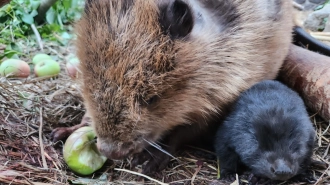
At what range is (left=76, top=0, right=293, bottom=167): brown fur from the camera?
2.18 metres

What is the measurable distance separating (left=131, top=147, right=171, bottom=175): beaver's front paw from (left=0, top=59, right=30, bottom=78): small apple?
158 cm

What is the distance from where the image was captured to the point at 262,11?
2777mm

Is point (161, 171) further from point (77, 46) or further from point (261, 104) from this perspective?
point (77, 46)

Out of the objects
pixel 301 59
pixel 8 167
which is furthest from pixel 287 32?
pixel 8 167

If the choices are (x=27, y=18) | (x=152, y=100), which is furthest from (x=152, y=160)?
(x=27, y=18)

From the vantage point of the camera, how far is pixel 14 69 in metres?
3.75

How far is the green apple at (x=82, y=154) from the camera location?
99.5 inches

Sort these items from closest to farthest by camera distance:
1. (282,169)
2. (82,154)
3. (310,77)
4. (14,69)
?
1. (282,169)
2. (82,154)
3. (310,77)
4. (14,69)

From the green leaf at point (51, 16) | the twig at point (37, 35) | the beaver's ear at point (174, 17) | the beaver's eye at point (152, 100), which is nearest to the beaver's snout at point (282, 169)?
the beaver's eye at point (152, 100)

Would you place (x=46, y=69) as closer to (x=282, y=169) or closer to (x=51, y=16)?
(x=51, y=16)

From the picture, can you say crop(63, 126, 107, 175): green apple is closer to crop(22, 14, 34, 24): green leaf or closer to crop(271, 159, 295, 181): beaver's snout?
crop(271, 159, 295, 181): beaver's snout

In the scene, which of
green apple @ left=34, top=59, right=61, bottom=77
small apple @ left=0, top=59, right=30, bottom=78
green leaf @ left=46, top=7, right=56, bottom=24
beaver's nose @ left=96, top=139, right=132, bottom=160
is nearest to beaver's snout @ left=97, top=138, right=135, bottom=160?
beaver's nose @ left=96, top=139, right=132, bottom=160

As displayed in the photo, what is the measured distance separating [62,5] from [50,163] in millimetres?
3947

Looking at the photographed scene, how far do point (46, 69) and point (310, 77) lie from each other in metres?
2.26
